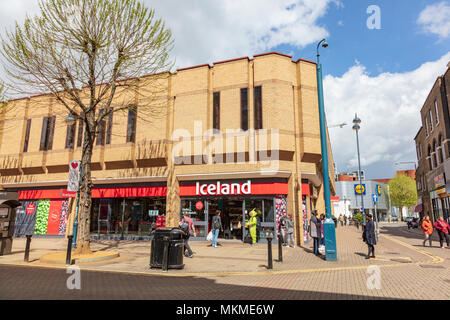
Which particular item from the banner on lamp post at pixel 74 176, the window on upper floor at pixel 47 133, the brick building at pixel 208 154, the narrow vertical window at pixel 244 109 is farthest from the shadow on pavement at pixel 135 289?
the window on upper floor at pixel 47 133

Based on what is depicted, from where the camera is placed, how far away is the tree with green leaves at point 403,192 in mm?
64438

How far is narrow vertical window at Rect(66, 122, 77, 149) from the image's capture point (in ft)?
64.8

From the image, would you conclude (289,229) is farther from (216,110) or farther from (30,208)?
(30,208)

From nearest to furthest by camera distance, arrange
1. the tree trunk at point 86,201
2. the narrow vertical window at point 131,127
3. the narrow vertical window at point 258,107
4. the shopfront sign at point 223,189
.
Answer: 1. the tree trunk at point 86,201
2. the shopfront sign at point 223,189
3. the narrow vertical window at point 258,107
4. the narrow vertical window at point 131,127

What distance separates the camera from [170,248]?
336 inches

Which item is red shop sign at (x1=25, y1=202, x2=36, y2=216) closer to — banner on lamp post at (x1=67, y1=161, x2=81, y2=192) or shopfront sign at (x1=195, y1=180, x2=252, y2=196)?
banner on lamp post at (x1=67, y1=161, x2=81, y2=192)

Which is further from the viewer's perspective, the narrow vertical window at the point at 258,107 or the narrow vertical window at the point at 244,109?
the narrow vertical window at the point at 244,109

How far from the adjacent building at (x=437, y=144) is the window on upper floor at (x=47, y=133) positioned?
103ft

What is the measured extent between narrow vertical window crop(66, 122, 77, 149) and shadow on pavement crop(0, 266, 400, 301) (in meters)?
13.6

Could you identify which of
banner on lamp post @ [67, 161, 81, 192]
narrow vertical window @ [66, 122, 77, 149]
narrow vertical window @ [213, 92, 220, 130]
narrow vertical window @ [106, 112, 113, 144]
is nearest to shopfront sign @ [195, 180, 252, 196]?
narrow vertical window @ [213, 92, 220, 130]

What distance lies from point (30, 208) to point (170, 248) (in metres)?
17.6

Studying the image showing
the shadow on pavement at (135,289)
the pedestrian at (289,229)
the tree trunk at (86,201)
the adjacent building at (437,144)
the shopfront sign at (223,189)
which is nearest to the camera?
the shadow on pavement at (135,289)

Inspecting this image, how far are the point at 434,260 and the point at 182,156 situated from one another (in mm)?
13073

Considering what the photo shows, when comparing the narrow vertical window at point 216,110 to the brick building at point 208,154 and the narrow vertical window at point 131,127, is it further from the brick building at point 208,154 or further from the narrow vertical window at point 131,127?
the narrow vertical window at point 131,127
